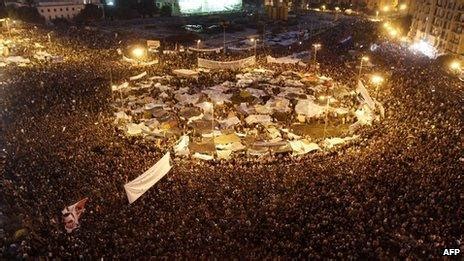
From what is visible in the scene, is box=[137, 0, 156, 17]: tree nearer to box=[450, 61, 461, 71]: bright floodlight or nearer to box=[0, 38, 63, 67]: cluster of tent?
box=[0, 38, 63, 67]: cluster of tent

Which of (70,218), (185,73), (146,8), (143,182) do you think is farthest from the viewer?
(146,8)

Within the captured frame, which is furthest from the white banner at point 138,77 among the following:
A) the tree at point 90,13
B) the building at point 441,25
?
the tree at point 90,13

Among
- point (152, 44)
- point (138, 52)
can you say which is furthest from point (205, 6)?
point (138, 52)

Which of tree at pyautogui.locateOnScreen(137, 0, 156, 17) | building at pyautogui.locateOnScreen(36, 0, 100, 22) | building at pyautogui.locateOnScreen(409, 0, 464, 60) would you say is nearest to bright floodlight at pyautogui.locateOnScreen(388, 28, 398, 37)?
building at pyautogui.locateOnScreen(409, 0, 464, 60)

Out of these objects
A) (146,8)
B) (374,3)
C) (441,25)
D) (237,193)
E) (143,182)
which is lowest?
(237,193)

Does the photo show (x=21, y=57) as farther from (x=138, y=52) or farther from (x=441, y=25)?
(x=441, y=25)

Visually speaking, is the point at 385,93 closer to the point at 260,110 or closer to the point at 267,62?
the point at 260,110

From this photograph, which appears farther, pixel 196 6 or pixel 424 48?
pixel 196 6
